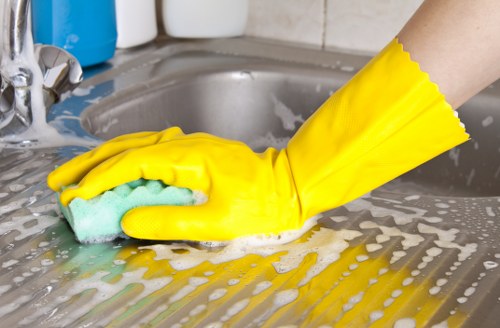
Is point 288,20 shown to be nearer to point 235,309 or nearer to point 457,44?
point 457,44

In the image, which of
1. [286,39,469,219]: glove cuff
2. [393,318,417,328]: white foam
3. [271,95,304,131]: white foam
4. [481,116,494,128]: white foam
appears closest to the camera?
[393,318,417,328]: white foam

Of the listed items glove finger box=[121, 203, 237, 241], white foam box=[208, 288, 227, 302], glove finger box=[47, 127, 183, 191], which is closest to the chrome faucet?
glove finger box=[47, 127, 183, 191]

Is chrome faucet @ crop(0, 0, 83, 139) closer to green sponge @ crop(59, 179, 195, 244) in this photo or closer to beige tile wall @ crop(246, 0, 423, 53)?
green sponge @ crop(59, 179, 195, 244)

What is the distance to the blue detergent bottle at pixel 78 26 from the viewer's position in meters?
1.24

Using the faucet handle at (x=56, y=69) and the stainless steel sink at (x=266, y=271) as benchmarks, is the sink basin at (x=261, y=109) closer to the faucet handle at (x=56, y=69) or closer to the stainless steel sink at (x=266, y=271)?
the faucet handle at (x=56, y=69)

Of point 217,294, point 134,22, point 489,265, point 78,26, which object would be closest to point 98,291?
point 217,294

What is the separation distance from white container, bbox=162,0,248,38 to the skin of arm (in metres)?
0.74

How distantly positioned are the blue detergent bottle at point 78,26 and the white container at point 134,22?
0.05 metres

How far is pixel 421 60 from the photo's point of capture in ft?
2.50

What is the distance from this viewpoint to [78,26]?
1.26 metres

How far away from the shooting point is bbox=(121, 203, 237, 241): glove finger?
0.76m

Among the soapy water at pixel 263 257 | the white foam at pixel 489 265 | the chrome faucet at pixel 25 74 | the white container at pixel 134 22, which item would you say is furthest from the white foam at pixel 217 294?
the white container at pixel 134 22

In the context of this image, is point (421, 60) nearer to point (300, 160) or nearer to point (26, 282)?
point (300, 160)

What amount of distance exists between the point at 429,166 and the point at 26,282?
2.41 feet
